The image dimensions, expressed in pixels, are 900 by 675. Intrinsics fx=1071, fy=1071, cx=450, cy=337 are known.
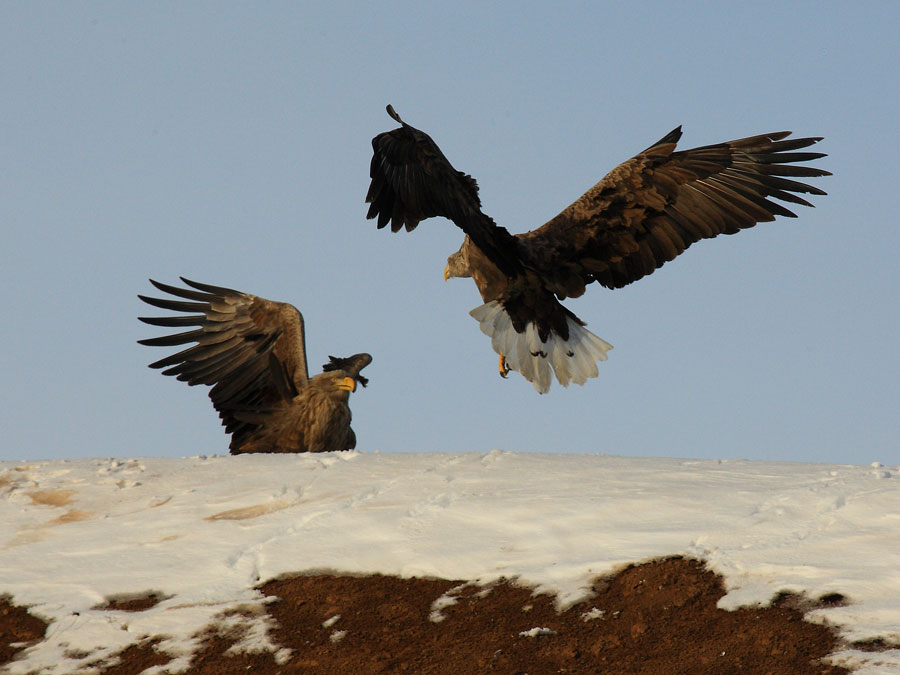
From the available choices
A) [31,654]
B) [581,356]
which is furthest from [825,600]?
[581,356]

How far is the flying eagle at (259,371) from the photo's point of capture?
30.8 ft

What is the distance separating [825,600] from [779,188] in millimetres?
5087

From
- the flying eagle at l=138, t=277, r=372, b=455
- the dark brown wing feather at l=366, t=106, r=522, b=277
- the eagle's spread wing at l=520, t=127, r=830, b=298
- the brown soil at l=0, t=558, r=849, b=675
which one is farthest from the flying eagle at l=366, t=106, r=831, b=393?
the brown soil at l=0, t=558, r=849, b=675

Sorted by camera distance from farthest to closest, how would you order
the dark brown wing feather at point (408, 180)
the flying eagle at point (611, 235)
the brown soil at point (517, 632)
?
1. the flying eagle at point (611, 235)
2. the dark brown wing feather at point (408, 180)
3. the brown soil at point (517, 632)

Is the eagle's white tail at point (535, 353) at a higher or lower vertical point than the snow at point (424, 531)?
higher

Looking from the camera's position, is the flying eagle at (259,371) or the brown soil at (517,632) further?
the flying eagle at (259,371)

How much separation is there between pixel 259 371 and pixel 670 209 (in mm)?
3890

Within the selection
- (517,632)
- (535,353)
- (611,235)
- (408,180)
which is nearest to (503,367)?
(535,353)

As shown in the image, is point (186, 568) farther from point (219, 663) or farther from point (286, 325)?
point (286, 325)

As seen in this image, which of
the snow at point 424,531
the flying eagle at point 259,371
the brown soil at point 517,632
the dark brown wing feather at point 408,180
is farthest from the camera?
the flying eagle at point 259,371

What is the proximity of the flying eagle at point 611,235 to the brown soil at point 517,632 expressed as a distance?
→ 12.3 feet

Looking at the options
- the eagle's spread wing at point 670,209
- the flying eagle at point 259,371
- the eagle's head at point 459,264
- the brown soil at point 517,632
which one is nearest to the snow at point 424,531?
the brown soil at point 517,632

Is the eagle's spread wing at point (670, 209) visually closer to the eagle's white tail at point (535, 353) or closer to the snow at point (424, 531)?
the eagle's white tail at point (535, 353)

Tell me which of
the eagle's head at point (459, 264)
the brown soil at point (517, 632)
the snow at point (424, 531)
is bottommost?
the brown soil at point (517, 632)
